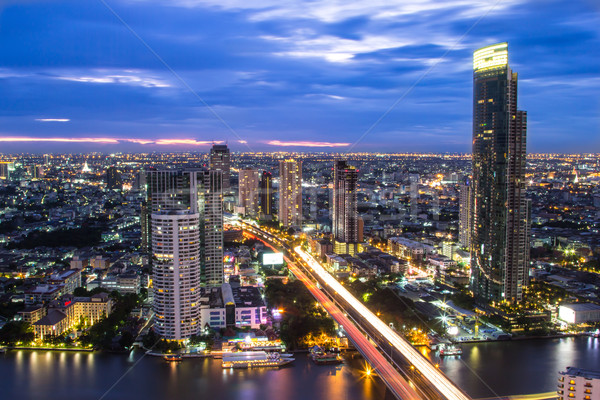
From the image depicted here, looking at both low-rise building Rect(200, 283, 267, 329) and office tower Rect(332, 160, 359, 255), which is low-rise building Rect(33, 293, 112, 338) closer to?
low-rise building Rect(200, 283, 267, 329)

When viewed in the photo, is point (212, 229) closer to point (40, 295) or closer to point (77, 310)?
point (77, 310)

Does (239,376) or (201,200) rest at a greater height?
(201,200)

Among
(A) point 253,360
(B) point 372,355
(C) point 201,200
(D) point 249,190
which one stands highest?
(D) point 249,190

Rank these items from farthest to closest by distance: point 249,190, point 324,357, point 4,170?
point 4,170 < point 249,190 < point 324,357

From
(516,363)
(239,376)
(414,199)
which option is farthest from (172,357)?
(414,199)

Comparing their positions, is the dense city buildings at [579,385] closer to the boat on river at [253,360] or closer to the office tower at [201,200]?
the boat on river at [253,360]

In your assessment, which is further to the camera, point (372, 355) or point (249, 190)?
point (249, 190)

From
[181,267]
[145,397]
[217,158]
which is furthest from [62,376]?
[217,158]
